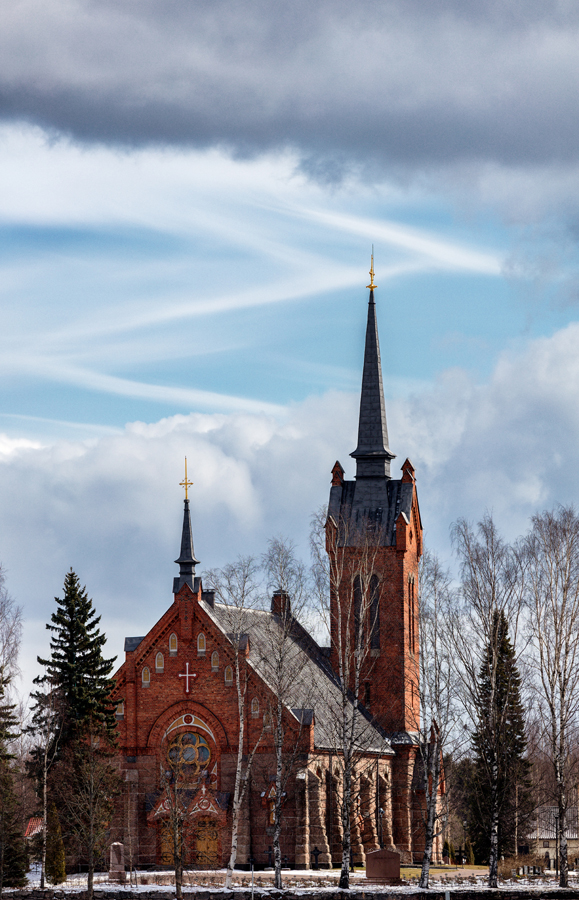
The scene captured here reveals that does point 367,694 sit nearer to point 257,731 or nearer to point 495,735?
Answer: point 257,731

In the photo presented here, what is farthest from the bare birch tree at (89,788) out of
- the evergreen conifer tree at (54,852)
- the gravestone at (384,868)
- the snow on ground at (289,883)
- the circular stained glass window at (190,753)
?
the gravestone at (384,868)

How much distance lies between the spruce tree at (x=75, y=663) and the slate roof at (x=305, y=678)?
7.59 m

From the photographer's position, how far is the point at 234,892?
153 feet

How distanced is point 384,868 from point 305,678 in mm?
18410

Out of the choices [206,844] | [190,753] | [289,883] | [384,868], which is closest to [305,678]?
[190,753]

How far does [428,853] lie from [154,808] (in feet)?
55.4

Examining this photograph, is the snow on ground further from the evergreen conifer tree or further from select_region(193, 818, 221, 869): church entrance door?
select_region(193, 818, 221, 869): church entrance door

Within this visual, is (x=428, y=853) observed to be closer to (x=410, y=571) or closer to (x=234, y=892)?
(x=234, y=892)

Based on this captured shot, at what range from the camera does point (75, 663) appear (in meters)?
58.6

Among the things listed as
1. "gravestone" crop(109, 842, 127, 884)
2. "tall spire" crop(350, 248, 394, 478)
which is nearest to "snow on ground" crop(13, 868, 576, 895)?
"gravestone" crop(109, 842, 127, 884)

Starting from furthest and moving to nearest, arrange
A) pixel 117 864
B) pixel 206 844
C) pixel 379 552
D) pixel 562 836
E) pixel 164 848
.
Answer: pixel 379 552, pixel 164 848, pixel 206 844, pixel 117 864, pixel 562 836

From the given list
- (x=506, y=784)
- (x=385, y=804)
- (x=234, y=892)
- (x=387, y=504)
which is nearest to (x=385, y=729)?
Answer: (x=385, y=804)

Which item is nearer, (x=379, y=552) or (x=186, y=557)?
(x=186, y=557)

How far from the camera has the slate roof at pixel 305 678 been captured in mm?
62141
